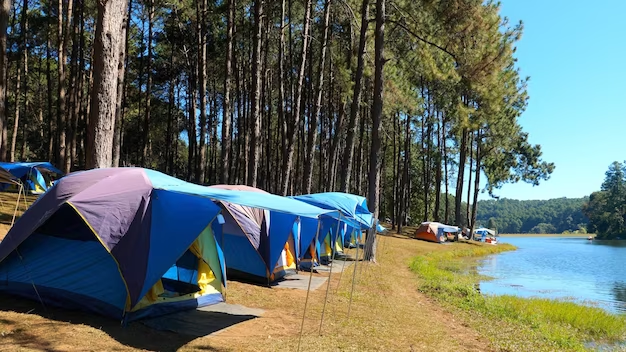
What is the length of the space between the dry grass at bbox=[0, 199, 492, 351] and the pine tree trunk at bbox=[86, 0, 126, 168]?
2.18 m

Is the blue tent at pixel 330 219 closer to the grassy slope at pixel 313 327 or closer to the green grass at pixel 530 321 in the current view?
the grassy slope at pixel 313 327

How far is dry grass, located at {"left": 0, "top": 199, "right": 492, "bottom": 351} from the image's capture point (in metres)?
4.82

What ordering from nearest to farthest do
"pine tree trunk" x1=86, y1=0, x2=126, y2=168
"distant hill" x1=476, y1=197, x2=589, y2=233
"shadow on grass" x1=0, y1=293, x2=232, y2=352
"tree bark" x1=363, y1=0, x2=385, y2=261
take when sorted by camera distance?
"shadow on grass" x1=0, y1=293, x2=232, y2=352 → "pine tree trunk" x1=86, y1=0, x2=126, y2=168 → "tree bark" x1=363, y1=0, x2=385, y2=261 → "distant hill" x1=476, y1=197, x2=589, y2=233

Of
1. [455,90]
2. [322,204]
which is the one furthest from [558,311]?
[455,90]

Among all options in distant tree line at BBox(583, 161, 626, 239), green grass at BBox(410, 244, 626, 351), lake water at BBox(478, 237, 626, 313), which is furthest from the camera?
distant tree line at BBox(583, 161, 626, 239)

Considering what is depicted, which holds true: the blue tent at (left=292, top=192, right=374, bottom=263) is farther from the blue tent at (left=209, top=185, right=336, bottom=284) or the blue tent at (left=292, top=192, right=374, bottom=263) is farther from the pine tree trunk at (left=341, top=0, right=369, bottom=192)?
the pine tree trunk at (left=341, top=0, right=369, bottom=192)

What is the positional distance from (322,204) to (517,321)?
15.6ft

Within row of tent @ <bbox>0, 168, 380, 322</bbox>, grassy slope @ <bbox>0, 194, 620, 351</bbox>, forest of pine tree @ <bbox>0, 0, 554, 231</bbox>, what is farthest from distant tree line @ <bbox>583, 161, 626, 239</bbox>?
row of tent @ <bbox>0, 168, 380, 322</bbox>

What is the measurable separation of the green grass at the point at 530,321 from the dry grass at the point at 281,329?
1.44 ft

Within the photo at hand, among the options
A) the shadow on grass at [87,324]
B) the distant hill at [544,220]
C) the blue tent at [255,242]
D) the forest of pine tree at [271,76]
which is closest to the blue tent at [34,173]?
the forest of pine tree at [271,76]

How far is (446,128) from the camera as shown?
106 feet

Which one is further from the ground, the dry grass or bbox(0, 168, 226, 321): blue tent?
bbox(0, 168, 226, 321): blue tent

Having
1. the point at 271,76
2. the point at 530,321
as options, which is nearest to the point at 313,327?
the point at 530,321

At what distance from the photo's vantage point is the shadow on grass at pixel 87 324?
4637 millimetres
